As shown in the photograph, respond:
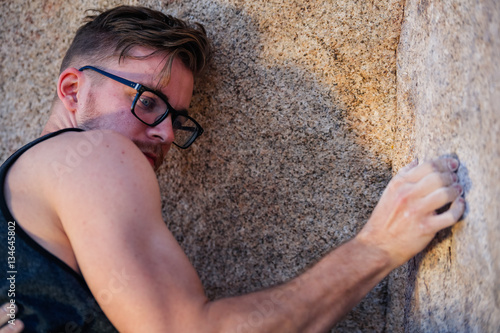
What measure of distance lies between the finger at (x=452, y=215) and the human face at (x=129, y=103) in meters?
1.12

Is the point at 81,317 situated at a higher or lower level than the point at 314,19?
lower

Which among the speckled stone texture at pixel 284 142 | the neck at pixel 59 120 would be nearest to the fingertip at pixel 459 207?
the speckled stone texture at pixel 284 142

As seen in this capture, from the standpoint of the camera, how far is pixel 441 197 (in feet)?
4.09

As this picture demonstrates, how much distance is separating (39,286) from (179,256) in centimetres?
48

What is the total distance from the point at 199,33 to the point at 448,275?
55.3 inches

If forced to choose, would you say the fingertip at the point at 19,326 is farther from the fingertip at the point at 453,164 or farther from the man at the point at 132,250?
the fingertip at the point at 453,164

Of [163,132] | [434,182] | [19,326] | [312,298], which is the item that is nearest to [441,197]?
[434,182]

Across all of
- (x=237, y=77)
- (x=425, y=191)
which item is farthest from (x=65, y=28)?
(x=425, y=191)

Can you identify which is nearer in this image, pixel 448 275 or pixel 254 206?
pixel 448 275

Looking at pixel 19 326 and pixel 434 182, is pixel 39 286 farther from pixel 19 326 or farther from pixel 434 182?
pixel 434 182

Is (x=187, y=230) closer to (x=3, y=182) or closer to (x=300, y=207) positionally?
(x=300, y=207)

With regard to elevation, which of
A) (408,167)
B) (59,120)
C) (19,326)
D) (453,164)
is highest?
(453,164)

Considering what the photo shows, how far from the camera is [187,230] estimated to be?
2203 mm

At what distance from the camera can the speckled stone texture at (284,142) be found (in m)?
1.89
